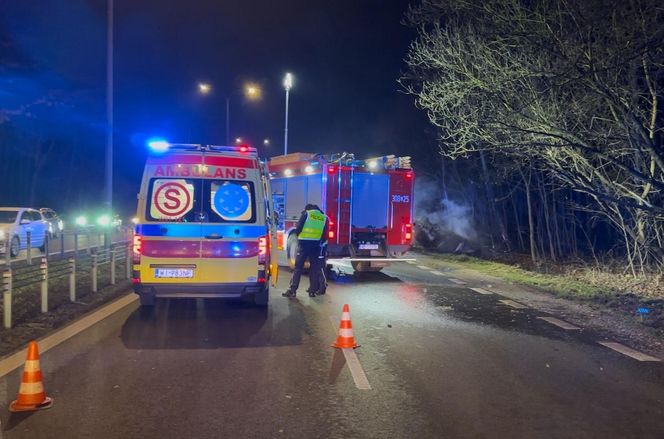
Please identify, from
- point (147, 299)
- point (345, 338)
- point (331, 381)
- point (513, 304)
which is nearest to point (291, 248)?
point (513, 304)

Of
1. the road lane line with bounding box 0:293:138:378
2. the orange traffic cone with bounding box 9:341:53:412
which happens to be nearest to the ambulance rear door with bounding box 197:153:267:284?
the road lane line with bounding box 0:293:138:378

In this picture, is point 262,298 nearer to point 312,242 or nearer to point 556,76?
point 312,242

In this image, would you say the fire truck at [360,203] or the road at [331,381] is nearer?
the road at [331,381]

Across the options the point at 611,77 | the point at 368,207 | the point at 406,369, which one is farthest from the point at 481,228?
the point at 406,369

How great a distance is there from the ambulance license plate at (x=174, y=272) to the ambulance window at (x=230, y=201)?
2.80 feet

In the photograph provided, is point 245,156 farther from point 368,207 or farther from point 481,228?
point 481,228

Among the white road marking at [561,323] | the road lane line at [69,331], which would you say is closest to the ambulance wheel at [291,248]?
the road lane line at [69,331]

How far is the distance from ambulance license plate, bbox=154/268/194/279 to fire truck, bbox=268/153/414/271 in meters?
5.92

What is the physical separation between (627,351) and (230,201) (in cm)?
580

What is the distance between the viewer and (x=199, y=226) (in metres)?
8.23

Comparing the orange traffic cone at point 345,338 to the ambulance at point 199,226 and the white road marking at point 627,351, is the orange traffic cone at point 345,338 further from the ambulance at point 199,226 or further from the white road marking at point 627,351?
the white road marking at point 627,351

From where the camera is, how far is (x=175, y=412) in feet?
15.5

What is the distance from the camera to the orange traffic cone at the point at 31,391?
183 inches

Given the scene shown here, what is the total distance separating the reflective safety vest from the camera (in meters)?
10.9
